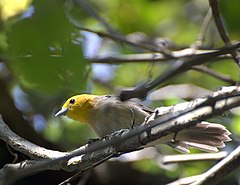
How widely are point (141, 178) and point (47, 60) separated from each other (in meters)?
3.20

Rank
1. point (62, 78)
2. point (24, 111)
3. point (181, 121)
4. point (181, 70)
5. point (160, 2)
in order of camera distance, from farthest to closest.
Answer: point (160, 2) < point (24, 111) < point (181, 121) < point (62, 78) < point (181, 70)

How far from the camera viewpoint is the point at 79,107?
4523 millimetres

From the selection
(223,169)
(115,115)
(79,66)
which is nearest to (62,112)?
(115,115)

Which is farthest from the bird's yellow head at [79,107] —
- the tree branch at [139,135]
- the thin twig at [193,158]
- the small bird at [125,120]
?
the tree branch at [139,135]

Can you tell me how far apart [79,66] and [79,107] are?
2.87 metres

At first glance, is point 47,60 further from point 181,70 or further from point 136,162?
point 136,162

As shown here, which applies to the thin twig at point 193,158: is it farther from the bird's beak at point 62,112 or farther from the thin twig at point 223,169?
the thin twig at point 223,169

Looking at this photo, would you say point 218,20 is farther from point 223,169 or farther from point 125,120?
point 125,120

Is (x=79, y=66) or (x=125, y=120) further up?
(x=79, y=66)

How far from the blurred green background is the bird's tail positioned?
15cm

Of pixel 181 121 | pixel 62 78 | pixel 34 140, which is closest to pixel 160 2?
pixel 34 140

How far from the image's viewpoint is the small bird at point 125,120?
349cm

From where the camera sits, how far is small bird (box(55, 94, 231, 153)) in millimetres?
3492

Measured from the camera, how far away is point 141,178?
4707 mm
